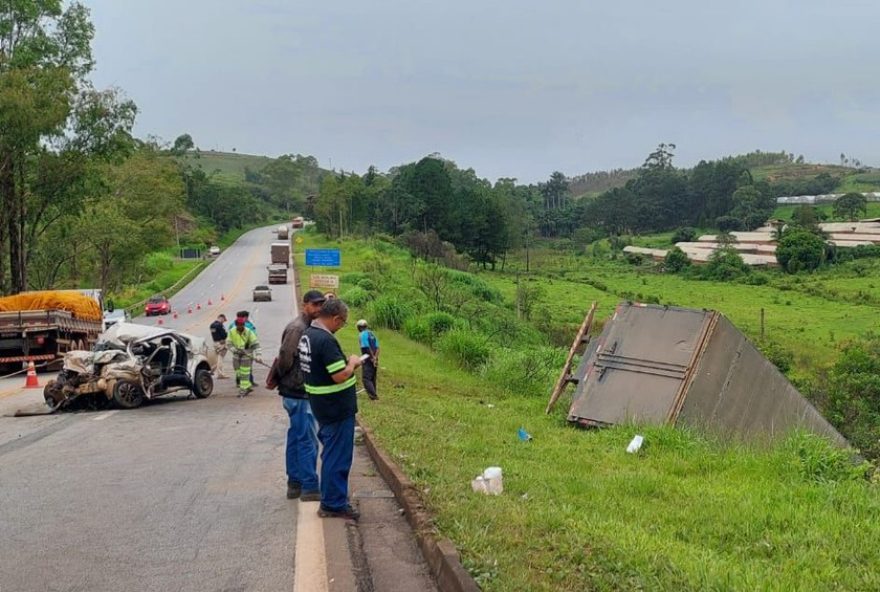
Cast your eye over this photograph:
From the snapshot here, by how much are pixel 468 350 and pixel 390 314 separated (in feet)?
29.2

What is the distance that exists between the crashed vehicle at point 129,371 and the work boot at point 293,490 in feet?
26.0

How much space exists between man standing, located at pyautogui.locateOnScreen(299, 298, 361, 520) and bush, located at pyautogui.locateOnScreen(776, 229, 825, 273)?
281 feet

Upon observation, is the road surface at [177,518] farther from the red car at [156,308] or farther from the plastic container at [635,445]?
the red car at [156,308]

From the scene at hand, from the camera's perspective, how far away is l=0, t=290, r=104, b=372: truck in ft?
67.6

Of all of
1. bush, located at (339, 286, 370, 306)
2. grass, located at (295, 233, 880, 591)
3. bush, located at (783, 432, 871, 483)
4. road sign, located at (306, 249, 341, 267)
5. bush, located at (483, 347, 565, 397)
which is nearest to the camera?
grass, located at (295, 233, 880, 591)

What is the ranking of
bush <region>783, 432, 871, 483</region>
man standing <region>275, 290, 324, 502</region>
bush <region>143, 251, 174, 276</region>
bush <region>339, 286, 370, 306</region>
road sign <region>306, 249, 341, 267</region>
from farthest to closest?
1. bush <region>143, 251, 174, 276</region>
2. road sign <region>306, 249, 341, 267</region>
3. bush <region>339, 286, 370, 306</region>
4. bush <region>783, 432, 871, 483</region>
5. man standing <region>275, 290, 324, 502</region>

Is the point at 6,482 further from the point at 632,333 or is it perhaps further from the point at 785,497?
the point at 632,333

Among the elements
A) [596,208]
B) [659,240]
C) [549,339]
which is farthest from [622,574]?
[596,208]

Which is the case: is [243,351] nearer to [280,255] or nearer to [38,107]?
[38,107]

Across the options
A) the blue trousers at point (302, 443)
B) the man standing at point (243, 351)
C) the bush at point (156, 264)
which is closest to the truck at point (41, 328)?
the man standing at point (243, 351)

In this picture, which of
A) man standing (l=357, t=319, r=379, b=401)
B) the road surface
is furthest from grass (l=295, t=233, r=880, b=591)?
man standing (l=357, t=319, r=379, b=401)

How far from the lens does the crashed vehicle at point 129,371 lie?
1380 centimetres

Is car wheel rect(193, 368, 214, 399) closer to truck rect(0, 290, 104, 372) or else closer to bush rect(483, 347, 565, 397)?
bush rect(483, 347, 565, 397)

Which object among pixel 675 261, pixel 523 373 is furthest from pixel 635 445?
pixel 675 261
